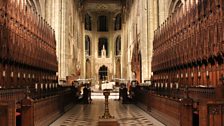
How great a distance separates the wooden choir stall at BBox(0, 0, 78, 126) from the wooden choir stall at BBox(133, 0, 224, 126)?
322 cm

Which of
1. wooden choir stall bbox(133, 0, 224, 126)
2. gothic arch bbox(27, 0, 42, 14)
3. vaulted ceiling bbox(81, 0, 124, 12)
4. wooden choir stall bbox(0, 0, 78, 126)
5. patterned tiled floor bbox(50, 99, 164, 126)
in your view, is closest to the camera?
wooden choir stall bbox(133, 0, 224, 126)

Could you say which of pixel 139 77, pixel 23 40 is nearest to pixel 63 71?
pixel 139 77

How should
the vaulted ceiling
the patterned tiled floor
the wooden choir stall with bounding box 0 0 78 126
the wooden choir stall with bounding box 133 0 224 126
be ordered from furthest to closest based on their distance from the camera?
1. the vaulted ceiling
2. the patterned tiled floor
3. the wooden choir stall with bounding box 0 0 78 126
4. the wooden choir stall with bounding box 133 0 224 126

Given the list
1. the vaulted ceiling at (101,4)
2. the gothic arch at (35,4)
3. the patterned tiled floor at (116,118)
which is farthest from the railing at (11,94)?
the vaulted ceiling at (101,4)

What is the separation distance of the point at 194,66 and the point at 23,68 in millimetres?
5834

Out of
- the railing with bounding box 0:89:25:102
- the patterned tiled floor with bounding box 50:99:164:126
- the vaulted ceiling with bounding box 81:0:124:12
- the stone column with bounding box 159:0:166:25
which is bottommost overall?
the patterned tiled floor with bounding box 50:99:164:126

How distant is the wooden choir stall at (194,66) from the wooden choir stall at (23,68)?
3215 mm

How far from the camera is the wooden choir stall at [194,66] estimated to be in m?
6.89

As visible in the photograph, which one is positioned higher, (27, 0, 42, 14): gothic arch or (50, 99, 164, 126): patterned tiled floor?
(27, 0, 42, 14): gothic arch

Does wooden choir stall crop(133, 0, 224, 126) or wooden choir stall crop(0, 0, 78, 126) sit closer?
wooden choir stall crop(133, 0, 224, 126)

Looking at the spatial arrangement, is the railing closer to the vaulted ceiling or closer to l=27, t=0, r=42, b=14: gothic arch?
l=27, t=0, r=42, b=14: gothic arch

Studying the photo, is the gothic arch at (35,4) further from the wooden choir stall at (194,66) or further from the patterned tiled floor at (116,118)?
the patterned tiled floor at (116,118)

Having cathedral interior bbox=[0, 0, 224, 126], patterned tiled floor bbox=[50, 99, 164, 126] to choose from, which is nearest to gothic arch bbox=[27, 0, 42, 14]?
cathedral interior bbox=[0, 0, 224, 126]

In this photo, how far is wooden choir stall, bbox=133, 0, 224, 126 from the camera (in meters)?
6.89
